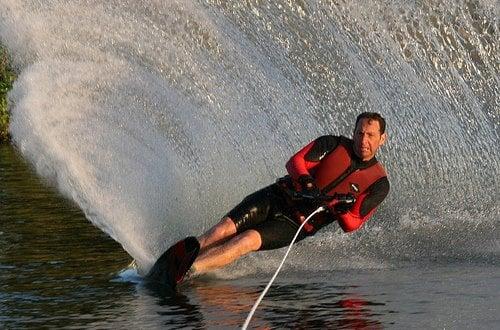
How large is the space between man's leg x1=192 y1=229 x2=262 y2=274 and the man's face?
3.50 ft

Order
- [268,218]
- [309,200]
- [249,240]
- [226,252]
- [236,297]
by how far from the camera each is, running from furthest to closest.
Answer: [268,218] < [309,200] < [249,240] < [226,252] < [236,297]

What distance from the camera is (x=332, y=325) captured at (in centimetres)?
835

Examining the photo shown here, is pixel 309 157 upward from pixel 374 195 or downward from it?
upward

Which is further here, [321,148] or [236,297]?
[321,148]

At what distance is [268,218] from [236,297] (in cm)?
109

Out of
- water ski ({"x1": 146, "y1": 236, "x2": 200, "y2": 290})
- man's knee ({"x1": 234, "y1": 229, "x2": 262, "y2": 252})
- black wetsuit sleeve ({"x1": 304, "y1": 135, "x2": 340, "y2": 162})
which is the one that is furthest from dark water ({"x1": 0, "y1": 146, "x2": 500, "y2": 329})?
black wetsuit sleeve ({"x1": 304, "y1": 135, "x2": 340, "y2": 162})

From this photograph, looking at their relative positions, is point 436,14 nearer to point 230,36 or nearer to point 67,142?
point 230,36

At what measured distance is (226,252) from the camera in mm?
9875

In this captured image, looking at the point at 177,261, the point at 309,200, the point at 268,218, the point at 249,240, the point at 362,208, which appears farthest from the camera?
the point at 268,218

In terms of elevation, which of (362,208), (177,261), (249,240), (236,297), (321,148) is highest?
(177,261)

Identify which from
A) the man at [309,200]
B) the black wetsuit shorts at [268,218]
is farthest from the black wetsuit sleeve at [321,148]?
the black wetsuit shorts at [268,218]

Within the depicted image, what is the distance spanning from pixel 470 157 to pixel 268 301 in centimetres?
502

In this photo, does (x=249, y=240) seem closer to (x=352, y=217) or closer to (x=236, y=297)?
(x=236, y=297)

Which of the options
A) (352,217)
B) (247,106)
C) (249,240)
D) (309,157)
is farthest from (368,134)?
(247,106)
